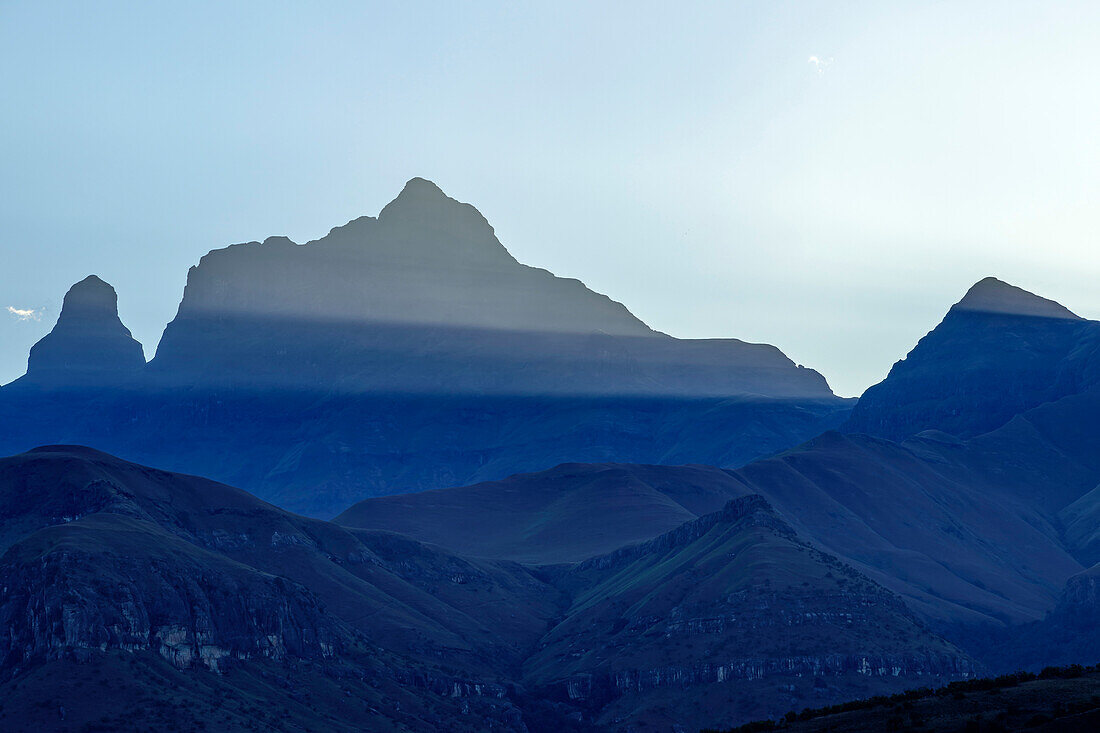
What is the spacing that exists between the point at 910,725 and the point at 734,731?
19124 millimetres

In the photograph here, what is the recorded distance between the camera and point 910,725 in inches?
5330

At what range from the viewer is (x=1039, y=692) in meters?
138

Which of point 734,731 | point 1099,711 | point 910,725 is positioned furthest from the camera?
point 734,731

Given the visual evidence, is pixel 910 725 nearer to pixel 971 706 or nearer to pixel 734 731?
pixel 971 706

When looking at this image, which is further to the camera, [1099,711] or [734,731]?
[734,731]

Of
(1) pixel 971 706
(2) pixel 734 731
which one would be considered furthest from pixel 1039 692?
(2) pixel 734 731

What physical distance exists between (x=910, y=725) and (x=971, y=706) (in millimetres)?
7013

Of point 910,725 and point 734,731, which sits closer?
point 910,725

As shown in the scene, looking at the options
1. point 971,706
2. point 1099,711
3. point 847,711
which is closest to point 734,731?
point 847,711

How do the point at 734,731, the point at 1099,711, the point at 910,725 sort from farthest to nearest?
the point at 734,731 → the point at 910,725 → the point at 1099,711

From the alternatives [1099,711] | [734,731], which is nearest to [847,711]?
[734,731]

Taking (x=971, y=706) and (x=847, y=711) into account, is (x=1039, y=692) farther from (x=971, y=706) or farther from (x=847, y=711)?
(x=847, y=711)

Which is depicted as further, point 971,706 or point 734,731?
point 734,731

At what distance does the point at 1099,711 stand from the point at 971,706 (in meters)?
19.6
